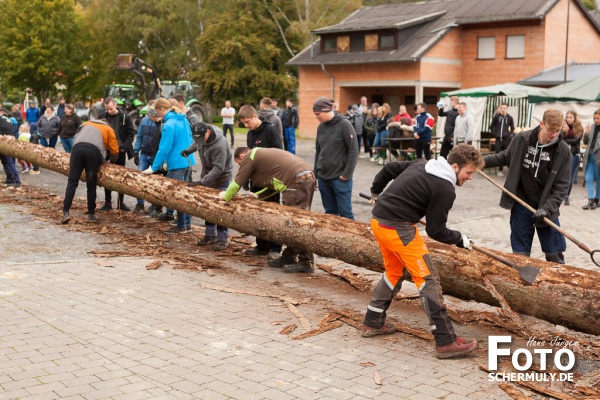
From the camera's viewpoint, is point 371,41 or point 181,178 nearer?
point 181,178

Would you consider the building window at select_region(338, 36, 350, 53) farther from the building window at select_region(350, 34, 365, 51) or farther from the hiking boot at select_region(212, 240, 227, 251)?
the hiking boot at select_region(212, 240, 227, 251)

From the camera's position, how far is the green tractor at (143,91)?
2784 centimetres

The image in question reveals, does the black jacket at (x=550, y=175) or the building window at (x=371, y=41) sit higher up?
the building window at (x=371, y=41)

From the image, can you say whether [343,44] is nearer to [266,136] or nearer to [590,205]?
[590,205]

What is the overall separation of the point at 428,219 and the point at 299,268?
10.3 feet

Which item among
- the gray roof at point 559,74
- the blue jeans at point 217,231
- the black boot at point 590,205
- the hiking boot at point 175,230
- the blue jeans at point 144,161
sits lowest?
the black boot at point 590,205

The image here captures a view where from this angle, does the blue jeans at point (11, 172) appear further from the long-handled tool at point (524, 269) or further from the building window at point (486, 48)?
the building window at point (486, 48)

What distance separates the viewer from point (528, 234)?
724 centimetres

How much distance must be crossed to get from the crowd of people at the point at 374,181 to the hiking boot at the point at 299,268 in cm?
1

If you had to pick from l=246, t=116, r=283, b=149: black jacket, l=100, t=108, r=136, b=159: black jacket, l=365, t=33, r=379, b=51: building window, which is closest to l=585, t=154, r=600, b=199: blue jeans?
l=246, t=116, r=283, b=149: black jacket

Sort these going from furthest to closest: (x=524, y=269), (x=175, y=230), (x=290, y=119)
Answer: (x=290, y=119) → (x=175, y=230) → (x=524, y=269)

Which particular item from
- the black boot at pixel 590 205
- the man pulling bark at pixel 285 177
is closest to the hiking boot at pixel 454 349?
the man pulling bark at pixel 285 177

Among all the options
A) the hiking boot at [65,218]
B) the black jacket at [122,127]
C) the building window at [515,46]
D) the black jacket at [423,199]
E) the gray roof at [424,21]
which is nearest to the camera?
the black jacket at [423,199]

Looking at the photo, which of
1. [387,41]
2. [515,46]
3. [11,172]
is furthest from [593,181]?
[387,41]
